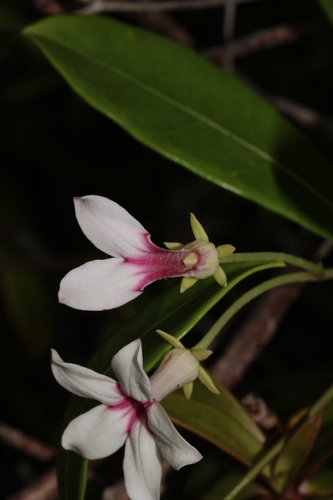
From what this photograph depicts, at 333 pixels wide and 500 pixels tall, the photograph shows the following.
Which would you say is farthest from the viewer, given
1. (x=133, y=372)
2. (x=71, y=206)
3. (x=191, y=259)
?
(x=71, y=206)

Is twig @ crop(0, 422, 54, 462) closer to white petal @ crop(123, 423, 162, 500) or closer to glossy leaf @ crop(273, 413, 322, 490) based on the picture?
glossy leaf @ crop(273, 413, 322, 490)

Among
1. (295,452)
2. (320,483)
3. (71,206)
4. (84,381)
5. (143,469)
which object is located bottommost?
(71,206)

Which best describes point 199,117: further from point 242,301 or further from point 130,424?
point 130,424

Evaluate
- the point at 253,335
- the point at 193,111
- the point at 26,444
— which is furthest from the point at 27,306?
the point at 193,111

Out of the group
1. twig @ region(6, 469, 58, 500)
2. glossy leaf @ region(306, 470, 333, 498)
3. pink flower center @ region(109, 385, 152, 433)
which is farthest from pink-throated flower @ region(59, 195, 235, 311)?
twig @ region(6, 469, 58, 500)

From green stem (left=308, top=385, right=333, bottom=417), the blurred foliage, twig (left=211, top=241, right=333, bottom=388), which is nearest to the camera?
green stem (left=308, top=385, right=333, bottom=417)
